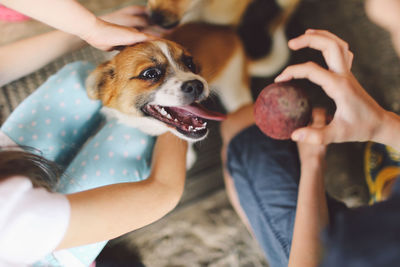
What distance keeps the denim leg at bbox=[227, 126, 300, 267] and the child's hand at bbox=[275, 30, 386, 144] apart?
29cm

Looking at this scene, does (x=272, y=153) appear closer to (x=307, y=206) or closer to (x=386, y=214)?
(x=307, y=206)

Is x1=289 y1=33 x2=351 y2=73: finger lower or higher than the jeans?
higher

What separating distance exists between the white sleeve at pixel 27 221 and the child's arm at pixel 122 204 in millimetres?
25

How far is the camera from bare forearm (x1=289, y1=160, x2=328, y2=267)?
582 mm

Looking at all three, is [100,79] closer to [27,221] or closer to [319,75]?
[27,221]

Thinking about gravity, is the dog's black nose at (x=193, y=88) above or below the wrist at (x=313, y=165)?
above

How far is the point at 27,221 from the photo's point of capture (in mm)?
430

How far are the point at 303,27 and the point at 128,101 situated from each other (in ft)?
3.37

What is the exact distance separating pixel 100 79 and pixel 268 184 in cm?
60

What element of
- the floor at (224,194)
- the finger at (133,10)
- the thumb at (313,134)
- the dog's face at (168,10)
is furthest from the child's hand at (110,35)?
the floor at (224,194)

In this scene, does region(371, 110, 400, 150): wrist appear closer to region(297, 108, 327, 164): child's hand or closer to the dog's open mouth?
region(297, 108, 327, 164): child's hand

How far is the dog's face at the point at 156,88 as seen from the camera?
0.76 m

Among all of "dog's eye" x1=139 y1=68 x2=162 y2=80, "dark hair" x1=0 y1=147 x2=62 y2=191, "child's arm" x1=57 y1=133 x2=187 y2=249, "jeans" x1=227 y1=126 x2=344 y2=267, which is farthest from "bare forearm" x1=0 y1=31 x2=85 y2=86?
"jeans" x1=227 y1=126 x2=344 y2=267

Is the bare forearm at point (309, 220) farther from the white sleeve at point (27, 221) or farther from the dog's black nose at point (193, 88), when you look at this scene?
the white sleeve at point (27, 221)
